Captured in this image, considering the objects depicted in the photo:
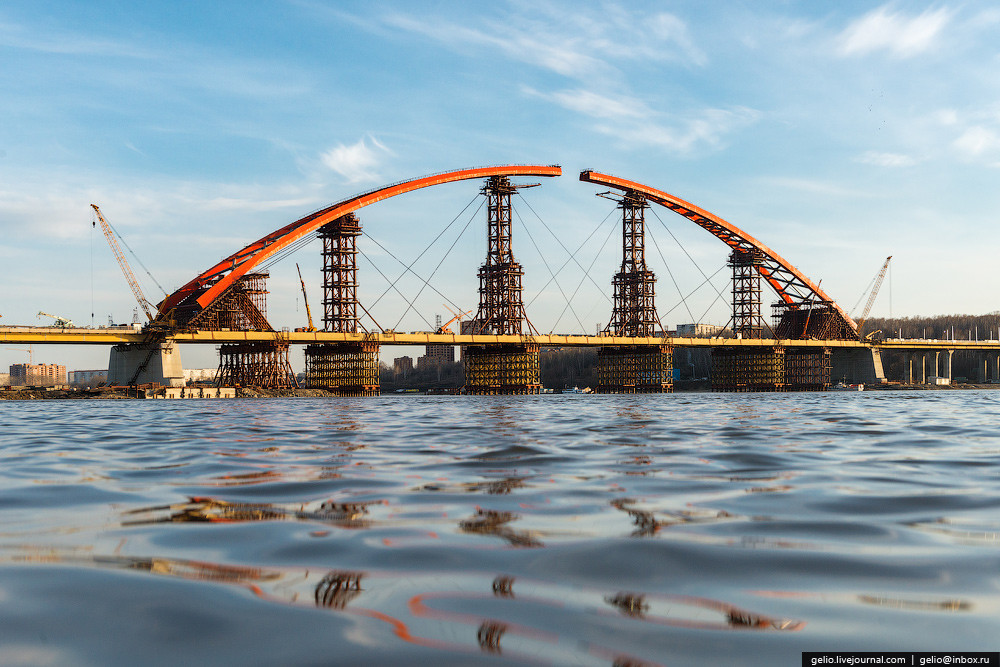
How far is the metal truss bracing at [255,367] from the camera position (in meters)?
87.0

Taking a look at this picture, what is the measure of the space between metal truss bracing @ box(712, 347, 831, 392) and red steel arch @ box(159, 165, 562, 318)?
47497 mm

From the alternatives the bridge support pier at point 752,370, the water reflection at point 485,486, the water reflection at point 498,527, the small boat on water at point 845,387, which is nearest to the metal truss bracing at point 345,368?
the bridge support pier at point 752,370

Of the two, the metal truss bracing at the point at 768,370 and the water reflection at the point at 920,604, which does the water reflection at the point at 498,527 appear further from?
the metal truss bracing at the point at 768,370

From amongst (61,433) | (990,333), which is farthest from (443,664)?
(990,333)

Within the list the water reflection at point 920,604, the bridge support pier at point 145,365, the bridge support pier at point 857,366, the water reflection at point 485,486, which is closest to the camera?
the water reflection at point 920,604

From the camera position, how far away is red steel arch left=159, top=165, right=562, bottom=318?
88.2 metres

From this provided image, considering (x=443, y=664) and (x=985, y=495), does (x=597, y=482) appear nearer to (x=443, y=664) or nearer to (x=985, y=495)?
(x=985, y=495)

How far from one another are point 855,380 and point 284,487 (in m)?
137

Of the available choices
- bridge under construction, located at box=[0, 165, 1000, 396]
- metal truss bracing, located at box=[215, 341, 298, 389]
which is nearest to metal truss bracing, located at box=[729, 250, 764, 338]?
bridge under construction, located at box=[0, 165, 1000, 396]

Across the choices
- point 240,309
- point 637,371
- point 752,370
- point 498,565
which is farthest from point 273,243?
point 498,565

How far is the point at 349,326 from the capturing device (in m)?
90.4

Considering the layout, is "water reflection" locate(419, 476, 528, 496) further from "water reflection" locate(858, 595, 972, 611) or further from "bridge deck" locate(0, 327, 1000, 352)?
"bridge deck" locate(0, 327, 1000, 352)

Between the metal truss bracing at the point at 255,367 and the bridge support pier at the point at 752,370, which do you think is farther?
the bridge support pier at the point at 752,370

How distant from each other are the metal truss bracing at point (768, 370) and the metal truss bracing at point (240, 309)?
69.5 m
